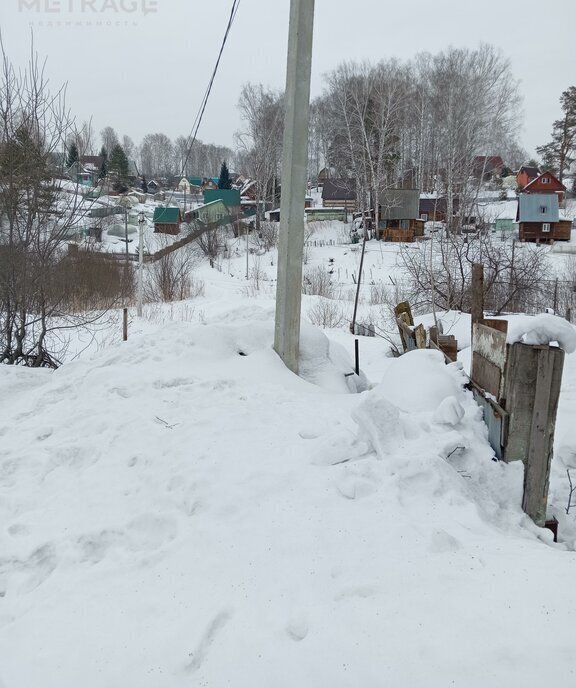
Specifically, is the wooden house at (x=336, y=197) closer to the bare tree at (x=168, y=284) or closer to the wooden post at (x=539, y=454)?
the bare tree at (x=168, y=284)

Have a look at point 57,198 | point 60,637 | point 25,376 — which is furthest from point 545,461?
point 57,198

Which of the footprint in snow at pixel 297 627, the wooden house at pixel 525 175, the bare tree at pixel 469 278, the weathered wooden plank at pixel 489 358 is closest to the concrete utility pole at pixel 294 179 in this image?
the weathered wooden plank at pixel 489 358

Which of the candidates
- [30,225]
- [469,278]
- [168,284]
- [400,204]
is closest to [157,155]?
[400,204]

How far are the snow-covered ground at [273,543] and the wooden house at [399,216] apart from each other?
104 feet

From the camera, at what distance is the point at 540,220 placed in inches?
1393

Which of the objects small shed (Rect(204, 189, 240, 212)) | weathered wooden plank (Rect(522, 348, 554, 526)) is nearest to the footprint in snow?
weathered wooden plank (Rect(522, 348, 554, 526))

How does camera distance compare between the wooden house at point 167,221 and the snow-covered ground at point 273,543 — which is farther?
the wooden house at point 167,221

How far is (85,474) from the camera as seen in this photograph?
317 cm

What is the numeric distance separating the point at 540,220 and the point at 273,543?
38.1 meters

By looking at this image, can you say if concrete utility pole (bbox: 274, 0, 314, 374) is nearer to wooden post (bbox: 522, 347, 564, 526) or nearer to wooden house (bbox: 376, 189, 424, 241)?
wooden post (bbox: 522, 347, 564, 526)

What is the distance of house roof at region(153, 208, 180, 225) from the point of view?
4097 centimetres

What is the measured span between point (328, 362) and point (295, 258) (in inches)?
45.6

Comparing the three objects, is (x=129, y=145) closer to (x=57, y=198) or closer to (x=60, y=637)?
(x=57, y=198)

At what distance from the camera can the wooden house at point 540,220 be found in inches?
1378
